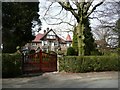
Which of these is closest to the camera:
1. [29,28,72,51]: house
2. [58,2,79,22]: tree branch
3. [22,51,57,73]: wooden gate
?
[22,51,57,73]: wooden gate

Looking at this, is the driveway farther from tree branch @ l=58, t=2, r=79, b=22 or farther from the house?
the house

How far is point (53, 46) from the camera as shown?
321 ft

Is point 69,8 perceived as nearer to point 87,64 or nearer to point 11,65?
point 87,64

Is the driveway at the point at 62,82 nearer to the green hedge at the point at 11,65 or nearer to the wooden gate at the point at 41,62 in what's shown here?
the green hedge at the point at 11,65

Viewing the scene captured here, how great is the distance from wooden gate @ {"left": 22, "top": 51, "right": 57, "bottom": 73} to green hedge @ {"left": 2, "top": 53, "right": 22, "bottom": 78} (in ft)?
5.51

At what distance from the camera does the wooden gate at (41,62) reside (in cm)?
2155

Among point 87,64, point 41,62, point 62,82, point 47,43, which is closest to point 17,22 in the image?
point 41,62

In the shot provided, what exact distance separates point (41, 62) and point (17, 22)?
1341cm

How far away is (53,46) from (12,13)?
65222mm

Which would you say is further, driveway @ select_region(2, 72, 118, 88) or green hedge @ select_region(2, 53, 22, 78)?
green hedge @ select_region(2, 53, 22, 78)

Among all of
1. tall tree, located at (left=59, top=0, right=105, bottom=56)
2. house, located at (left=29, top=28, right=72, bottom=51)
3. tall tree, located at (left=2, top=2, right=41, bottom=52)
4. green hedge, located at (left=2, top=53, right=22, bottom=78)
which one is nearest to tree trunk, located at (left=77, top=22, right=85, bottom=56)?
tall tree, located at (left=59, top=0, right=105, bottom=56)

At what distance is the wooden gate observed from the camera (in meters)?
21.5

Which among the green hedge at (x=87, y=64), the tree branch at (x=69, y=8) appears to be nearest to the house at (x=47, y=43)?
the tree branch at (x=69, y=8)

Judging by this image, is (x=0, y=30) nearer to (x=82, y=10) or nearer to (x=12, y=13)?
(x=12, y=13)
